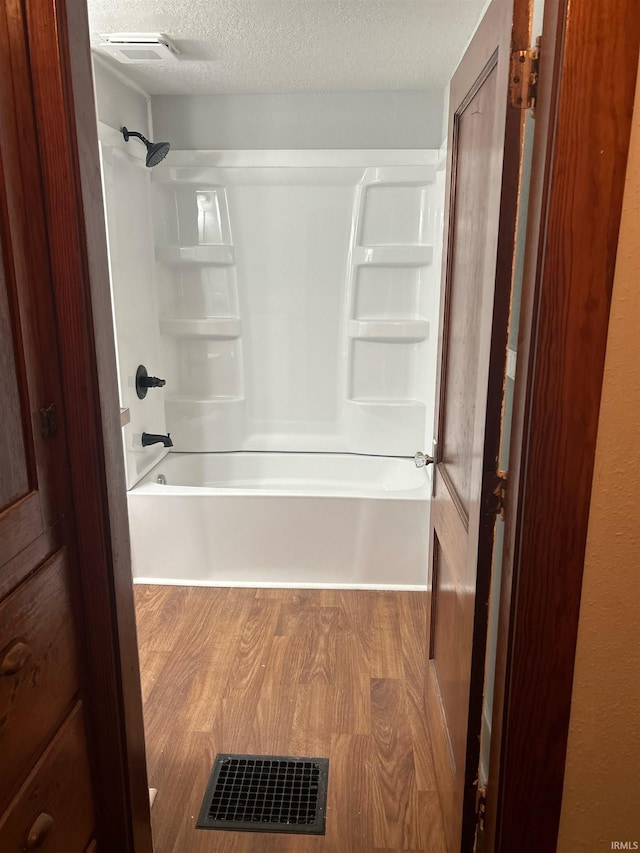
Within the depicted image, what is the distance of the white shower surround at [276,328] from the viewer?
9.99 ft

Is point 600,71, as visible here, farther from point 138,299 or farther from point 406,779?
point 138,299

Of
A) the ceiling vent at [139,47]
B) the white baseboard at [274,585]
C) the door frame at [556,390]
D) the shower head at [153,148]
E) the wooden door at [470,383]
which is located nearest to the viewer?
the door frame at [556,390]

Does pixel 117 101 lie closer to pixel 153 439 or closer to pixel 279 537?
pixel 153 439

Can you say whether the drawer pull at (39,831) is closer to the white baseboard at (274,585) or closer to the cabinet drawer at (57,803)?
the cabinet drawer at (57,803)

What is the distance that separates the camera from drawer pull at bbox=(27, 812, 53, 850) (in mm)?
1036

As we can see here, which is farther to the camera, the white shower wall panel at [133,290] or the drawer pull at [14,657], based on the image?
the white shower wall panel at [133,290]

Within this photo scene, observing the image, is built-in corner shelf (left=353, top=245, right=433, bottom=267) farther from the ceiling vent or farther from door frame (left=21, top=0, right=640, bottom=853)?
door frame (left=21, top=0, right=640, bottom=853)

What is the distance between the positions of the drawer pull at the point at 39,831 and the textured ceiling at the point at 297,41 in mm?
2350

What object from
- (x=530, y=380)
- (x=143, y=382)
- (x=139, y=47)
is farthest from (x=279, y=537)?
(x=139, y=47)

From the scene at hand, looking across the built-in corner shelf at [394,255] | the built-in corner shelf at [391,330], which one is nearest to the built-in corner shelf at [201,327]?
the built-in corner shelf at [391,330]

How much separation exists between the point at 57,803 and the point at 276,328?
113 inches

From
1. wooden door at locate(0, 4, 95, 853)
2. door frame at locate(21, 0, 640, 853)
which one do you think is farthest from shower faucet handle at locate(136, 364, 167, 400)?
wooden door at locate(0, 4, 95, 853)

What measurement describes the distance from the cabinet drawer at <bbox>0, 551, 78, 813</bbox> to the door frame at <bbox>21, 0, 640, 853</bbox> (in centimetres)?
7

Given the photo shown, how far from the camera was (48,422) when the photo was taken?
1.11 m
